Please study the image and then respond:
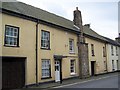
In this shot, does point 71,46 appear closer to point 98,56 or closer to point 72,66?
point 72,66

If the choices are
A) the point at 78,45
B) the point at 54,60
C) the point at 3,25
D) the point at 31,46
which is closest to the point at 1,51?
the point at 3,25

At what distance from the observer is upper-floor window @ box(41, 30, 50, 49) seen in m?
20.1

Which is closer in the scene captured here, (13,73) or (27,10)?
(13,73)

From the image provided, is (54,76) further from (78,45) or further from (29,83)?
(78,45)

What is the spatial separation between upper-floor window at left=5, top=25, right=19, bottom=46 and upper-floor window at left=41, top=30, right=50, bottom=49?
3403 mm

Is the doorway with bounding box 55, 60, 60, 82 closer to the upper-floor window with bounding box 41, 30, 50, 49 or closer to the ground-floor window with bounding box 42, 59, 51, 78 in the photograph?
the ground-floor window with bounding box 42, 59, 51, 78

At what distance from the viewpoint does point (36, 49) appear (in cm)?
1900

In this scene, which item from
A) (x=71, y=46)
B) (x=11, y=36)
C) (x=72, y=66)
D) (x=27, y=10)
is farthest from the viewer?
(x=71, y=46)

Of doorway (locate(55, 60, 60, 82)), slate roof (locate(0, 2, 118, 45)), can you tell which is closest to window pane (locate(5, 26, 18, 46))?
slate roof (locate(0, 2, 118, 45))

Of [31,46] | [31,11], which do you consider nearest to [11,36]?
[31,46]

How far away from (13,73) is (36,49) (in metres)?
3.41

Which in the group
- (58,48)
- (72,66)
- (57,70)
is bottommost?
(57,70)

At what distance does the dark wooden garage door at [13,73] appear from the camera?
1580 cm

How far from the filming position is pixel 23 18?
17891mm
